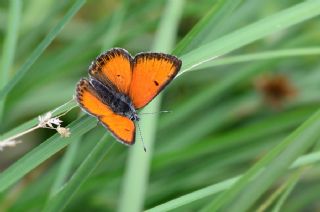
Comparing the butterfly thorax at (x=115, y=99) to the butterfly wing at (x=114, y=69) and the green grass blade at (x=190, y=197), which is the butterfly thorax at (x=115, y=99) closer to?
the butterfly wing at (x=114, y=69)

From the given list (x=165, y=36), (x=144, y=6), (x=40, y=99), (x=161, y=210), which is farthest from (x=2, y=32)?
(x=161, y=210)

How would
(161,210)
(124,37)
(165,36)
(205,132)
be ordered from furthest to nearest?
(205,132)
(124,37)
(165,36)
(161,210)

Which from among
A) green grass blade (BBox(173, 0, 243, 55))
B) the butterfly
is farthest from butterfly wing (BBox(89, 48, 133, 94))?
green grass blade (BBox(173, 0, 243, 55))

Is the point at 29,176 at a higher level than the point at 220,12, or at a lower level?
higher

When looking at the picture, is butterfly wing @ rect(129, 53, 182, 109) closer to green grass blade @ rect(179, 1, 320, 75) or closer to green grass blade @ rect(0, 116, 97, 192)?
green grass blade @ rect(179, 1, 320, 75)

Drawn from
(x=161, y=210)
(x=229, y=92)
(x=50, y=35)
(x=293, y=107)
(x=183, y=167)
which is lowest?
A: (x=161, y=210)

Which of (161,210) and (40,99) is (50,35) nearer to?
(161,210)

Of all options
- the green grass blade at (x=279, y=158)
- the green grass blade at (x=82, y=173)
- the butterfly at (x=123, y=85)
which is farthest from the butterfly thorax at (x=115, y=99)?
the green grass blade at (x=279, y=158)

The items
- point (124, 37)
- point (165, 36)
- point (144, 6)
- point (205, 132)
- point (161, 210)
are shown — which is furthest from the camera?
point (205, 132)

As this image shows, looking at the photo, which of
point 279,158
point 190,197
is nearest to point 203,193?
point 190,197
